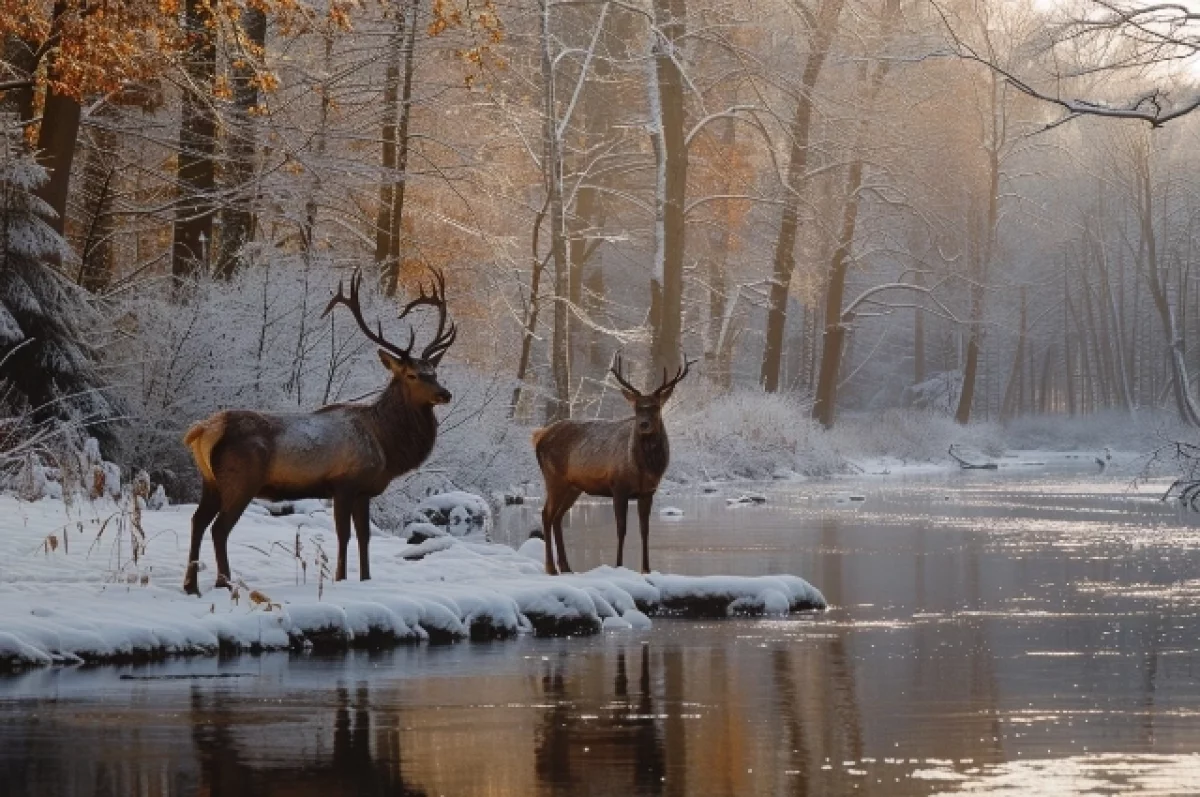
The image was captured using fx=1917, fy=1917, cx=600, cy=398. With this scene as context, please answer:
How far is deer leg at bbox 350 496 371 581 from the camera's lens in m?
14.1

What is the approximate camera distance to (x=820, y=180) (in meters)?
47.5

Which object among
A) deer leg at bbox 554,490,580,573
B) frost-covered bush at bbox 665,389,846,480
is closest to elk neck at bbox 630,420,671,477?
deer leg at bbox 554,490,580,573

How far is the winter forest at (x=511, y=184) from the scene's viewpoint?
19.4m

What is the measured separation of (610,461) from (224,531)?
4.11 m

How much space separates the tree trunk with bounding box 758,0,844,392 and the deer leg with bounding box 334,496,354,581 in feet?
78.7

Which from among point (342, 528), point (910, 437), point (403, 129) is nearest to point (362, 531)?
point (342, 528)

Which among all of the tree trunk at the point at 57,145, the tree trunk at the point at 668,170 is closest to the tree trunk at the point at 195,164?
the tree trunk at the point at 57,145

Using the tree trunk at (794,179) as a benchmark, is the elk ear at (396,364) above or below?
below

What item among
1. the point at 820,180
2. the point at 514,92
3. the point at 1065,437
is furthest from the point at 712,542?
the point at 1065,437

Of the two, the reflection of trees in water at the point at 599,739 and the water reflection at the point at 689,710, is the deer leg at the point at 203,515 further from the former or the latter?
the reflection of trees in water at the point at 599,739

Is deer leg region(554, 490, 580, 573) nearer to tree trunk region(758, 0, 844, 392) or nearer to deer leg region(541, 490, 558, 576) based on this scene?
deer leg region(541, 490, 558, 576)

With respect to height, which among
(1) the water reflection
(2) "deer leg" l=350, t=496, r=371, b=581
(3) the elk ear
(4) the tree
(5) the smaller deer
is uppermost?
(4) the tree

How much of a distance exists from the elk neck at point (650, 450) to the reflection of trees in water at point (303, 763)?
6466 millimetres

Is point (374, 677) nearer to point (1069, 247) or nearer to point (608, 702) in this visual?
point (608, 702)
